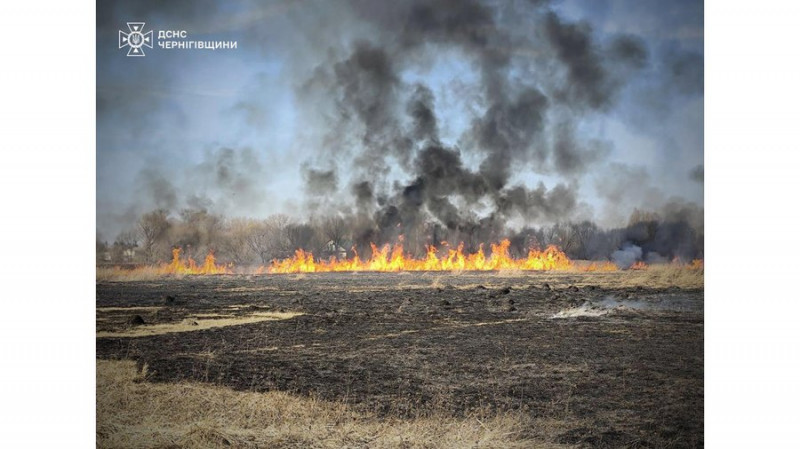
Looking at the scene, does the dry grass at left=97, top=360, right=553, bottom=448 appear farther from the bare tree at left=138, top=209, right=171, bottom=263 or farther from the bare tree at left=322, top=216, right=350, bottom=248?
the bare tree at left=322, top=216, right=350, bottom=248

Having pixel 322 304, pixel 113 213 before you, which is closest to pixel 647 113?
pixel 322 304

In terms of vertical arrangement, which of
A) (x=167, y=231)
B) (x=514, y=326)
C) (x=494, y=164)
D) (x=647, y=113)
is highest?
(x=647, y=113)

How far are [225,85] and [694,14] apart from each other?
7.91 m

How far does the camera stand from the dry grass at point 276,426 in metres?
9.64

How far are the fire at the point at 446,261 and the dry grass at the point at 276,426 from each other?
279cm

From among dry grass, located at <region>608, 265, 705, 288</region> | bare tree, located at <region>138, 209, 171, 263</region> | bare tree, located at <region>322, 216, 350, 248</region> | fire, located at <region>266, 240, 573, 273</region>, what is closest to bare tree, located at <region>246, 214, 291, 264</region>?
fire, located at <region>266, 240, 573, 273</region>

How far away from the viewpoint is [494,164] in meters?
12.0

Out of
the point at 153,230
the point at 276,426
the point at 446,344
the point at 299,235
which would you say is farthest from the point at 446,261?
the point at 153,230

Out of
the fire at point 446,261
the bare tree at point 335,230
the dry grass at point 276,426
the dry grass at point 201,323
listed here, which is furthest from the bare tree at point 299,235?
the dry grass at point 276,426

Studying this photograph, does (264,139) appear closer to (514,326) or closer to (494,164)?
(494,164)

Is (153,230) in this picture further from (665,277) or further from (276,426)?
(665,277)

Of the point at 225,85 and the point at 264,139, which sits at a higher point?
the point at 225,85

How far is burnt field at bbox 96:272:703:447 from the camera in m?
10.1

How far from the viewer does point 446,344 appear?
1113 centimetres
